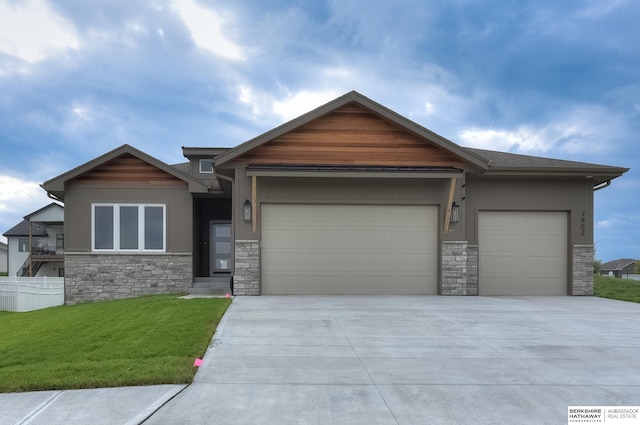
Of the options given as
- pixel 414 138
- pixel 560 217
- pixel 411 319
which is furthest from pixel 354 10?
pixel 411 319

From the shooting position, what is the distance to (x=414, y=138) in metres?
11.2

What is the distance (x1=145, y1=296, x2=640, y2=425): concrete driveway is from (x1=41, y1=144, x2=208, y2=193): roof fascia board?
5.14m

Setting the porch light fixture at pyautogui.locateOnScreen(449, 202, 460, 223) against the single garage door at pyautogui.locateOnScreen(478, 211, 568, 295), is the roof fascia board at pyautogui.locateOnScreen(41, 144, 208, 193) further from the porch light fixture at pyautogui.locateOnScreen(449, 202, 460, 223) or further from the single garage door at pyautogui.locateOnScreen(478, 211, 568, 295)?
the single garage door at pyautogui.locateOnScreen(478, 211, 568, 295)

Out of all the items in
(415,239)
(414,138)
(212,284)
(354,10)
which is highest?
(354,10)

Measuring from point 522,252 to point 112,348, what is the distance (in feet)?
36.0

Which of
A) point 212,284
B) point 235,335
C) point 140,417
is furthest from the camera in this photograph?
point 212,284

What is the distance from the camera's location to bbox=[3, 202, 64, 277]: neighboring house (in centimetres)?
2295

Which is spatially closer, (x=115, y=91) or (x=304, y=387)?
(x=304, y=387)

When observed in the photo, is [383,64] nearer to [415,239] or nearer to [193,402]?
[415,239]

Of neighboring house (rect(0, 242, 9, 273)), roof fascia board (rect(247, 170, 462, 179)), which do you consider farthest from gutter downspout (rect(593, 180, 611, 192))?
neighboring house (rect(0, 242, 9, 273))

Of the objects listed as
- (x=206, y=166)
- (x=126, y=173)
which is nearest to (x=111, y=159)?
(x=126, y=173)

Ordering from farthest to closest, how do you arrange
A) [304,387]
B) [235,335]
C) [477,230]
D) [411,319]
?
[477,230]
[411,319]
[235,335]
[304,387]

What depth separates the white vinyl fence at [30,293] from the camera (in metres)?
13.9

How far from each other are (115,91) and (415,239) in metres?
13.0
